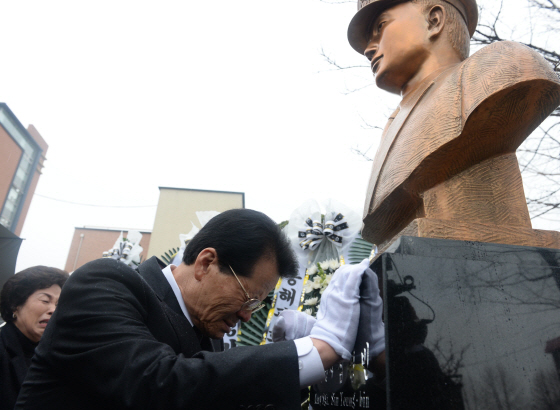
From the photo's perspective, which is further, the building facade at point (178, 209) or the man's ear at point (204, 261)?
the building facade at point (178, 209)

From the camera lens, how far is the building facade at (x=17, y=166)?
57.8 ft

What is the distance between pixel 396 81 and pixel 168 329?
200cm

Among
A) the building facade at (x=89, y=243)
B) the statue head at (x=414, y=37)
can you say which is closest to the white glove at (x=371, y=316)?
the statue head at (x=414, y=37)

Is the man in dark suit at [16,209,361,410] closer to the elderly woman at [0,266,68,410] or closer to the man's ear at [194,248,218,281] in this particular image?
the man's ear at [194,248,218,281]

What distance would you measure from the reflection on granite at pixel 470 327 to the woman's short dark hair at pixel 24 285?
258 centimetres

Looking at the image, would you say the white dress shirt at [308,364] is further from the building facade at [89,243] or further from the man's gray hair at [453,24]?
the building facade at [89,243]

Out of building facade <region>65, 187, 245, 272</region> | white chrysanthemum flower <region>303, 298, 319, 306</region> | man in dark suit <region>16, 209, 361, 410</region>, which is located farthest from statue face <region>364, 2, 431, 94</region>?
building facade <region>65, 187, 245, 272</region>

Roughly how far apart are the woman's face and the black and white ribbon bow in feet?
Answer: 8.27

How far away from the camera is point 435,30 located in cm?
243

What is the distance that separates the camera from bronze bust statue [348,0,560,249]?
1780mm

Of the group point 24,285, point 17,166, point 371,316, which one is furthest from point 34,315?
point 17,166

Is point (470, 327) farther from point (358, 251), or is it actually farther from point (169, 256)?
point (169, 256)

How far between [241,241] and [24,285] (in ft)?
6.82

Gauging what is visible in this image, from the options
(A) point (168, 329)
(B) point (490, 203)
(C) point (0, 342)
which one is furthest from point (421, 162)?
(C) point (0, 342)
